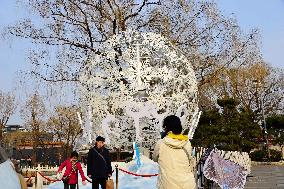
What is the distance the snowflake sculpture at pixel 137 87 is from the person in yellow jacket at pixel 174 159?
993 centimetres

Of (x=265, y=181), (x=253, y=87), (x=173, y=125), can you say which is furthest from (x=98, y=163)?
(x=253, y=87)

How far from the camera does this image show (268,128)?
40125 millimetres

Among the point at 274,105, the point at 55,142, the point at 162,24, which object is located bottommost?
the point at 55,142

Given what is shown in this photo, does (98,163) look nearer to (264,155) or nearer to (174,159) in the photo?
(174,159)

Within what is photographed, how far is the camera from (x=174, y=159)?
547cm

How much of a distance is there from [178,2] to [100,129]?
8.74 m

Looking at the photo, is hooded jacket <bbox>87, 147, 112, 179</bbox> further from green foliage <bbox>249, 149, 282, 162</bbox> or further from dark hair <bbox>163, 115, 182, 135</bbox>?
green foliage <bbox>249, 149, 282, 162</bbox>

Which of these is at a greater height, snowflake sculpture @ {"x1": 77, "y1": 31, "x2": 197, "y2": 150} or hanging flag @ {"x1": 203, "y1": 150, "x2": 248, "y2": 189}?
snowflake sculpture @ {"x1": 77, "y1": 31, "x2": 197, "y2": 150}

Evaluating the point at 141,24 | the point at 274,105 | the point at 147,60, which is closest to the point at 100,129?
the point at 147,60

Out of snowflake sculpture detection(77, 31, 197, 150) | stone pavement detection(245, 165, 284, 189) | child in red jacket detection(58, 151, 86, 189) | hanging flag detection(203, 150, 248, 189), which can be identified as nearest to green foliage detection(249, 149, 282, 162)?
stone pavement detection(245, 165, 284, 189)

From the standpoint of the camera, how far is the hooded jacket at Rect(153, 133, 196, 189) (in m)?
5.43

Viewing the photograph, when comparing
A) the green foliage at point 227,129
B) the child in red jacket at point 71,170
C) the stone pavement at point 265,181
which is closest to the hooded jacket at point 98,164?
the child in red jacket at point 71,170

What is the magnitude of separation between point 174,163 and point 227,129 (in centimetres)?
2705

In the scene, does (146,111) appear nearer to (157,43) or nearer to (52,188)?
(157,43)
